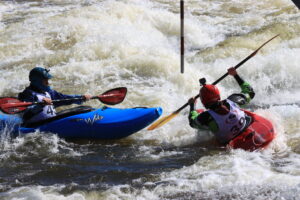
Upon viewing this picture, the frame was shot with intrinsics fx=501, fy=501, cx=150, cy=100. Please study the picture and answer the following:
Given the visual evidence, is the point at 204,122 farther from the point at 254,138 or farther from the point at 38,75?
the point at 38,75

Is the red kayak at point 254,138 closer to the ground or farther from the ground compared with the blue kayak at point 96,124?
closer to the ground

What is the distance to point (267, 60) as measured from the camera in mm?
9156

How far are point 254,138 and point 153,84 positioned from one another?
11.1 ft

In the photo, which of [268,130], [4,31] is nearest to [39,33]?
[4,31]

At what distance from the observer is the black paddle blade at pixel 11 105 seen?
6.22 meters

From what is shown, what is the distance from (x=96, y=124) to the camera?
6309mm

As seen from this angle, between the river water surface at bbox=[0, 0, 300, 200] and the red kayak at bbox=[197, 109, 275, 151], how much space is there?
3.2 inches

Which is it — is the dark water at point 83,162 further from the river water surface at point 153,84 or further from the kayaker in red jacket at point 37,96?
the kayaker in red jacket at point 37,96

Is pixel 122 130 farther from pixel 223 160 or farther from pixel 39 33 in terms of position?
pixel 39 33

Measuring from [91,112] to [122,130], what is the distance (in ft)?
1.57

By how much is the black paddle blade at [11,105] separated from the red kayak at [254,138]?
8.62 feet

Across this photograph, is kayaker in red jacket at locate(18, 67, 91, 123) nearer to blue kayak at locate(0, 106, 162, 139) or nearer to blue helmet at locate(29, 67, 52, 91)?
blue helmet at locate(29, 67, 52, 91)

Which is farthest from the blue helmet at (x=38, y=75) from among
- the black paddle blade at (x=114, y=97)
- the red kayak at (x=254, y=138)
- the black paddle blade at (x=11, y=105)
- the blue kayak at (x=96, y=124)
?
the red kayak at (x=254, y=138)

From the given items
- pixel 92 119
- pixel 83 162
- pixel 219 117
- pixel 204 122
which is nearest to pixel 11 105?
pixel 92 119
